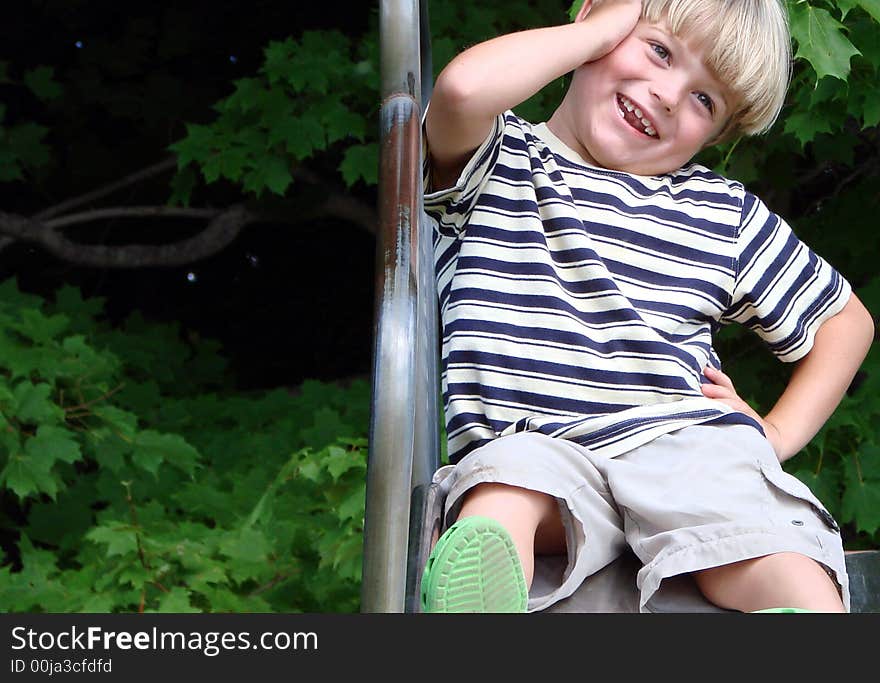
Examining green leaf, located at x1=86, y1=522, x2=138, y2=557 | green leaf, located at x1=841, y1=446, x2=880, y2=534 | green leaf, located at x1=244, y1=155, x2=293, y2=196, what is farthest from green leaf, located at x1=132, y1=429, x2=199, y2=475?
green leaf, located at x1=841, y1=446, x2=880, y2=534

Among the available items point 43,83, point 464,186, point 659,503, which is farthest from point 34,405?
point 659,503

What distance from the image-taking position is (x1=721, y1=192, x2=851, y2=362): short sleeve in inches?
57.0

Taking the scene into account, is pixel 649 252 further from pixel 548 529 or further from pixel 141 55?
pixel 141 55

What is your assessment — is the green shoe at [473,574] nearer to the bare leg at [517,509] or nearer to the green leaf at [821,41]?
the bare leg at [517,509]

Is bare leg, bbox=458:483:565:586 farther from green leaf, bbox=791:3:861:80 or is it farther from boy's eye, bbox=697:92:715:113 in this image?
green leaf, bbox=791:3:861:80

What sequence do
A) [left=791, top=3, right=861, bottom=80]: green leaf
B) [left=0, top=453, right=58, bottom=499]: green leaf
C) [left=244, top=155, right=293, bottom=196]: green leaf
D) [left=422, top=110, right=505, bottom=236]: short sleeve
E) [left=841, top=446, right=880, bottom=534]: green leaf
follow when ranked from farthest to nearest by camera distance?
[left=244, top=155, right=293, bottom=196]: green leaf, [left=0, top=453, right=58, bottom=499]: green leaf, [left=841, top=446, right=880, bottom=534]: green leaf, [left=791, top=3, right=861, bottom=80]: green leaf, [left=422, top=110, right=505, bottom=236]: short sleeve

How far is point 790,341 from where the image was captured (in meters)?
1.48

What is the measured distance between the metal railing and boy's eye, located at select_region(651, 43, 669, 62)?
344 millimetres

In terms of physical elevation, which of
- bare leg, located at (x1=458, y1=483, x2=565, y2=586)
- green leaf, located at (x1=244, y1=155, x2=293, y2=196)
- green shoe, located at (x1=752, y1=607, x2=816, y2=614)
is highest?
green leaf, located at (x1=244, y1=155, x2=293, y2=196)

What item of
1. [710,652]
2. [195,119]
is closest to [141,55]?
[195,119]

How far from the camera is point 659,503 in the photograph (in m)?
1.21

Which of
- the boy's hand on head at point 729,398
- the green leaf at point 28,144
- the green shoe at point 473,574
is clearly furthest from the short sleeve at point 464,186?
the green leaf at point 28,144

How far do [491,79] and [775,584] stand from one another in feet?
1.90

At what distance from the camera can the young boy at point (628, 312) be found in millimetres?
1171
